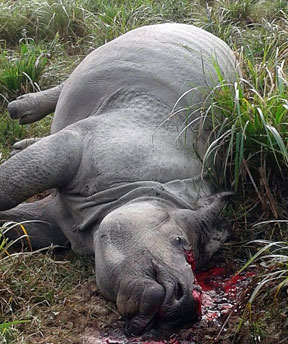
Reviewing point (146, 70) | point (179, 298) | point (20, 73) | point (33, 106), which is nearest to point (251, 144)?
point (146, 70)

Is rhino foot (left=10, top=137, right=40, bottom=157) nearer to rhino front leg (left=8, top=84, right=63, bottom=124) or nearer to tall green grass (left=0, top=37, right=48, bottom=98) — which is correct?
rhino front leg (left=8, top=84, right=63, bottom=124)

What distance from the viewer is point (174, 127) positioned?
4.49 metres

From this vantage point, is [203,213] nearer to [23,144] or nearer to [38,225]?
[38,225]

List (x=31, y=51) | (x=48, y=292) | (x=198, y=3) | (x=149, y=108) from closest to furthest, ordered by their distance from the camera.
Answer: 1. (x=48, y=292)
2. (x=149, y=108)
3. (x=31, y=51)
4. (x=198, y=3)

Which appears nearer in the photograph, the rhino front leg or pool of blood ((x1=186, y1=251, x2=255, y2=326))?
pool of blood ((x1=186, y1=251, x2=255, y2=326))

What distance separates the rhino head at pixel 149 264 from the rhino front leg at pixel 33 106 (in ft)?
5.77

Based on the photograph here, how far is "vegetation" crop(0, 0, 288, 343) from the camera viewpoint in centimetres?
364

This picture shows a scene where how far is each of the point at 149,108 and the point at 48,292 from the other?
1.20m

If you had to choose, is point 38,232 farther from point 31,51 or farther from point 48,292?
point 31,51

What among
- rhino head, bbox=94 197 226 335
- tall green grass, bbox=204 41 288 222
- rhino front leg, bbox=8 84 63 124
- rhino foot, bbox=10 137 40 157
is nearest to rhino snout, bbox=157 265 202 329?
rhino head, bbox=94 197 226 335

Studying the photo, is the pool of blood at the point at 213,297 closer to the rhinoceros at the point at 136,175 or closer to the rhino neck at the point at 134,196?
the rhinoceros at the point at 136,175

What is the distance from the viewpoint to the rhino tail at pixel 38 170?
14.2ft

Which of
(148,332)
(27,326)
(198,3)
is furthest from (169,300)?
(198,3)

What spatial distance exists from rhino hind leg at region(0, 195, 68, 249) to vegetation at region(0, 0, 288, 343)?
0.25 metres
